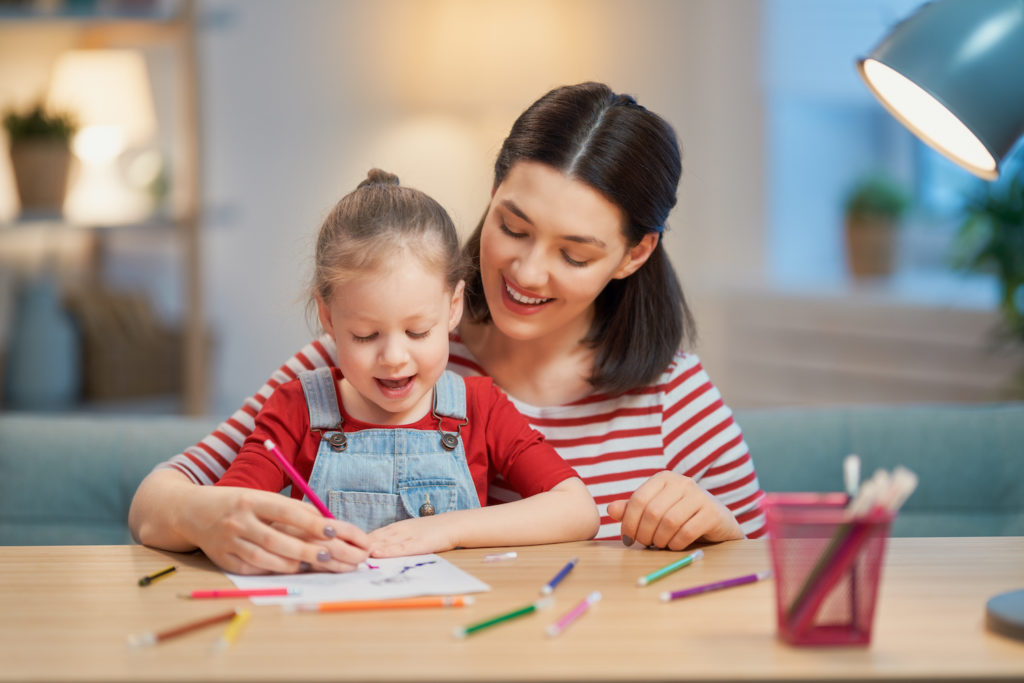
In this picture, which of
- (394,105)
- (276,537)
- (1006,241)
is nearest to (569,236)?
(276,537)

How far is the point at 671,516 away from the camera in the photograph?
126 centimetres

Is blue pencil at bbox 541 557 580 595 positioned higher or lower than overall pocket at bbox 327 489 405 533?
lower

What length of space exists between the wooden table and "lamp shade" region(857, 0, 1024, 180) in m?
0.46

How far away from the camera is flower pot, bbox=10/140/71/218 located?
3.37 metres

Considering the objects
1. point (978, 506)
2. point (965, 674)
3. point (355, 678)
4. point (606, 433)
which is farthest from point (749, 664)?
point (978, 506)

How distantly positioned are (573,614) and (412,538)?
0.91 ft

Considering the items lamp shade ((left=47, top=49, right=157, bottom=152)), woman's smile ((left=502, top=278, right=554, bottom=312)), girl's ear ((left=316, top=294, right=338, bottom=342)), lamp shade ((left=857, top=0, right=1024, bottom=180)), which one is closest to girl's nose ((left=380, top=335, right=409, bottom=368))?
girl's ear ((left=316, top=294, right=338, bottom=342))

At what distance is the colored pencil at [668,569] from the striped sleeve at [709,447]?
40 centimetres

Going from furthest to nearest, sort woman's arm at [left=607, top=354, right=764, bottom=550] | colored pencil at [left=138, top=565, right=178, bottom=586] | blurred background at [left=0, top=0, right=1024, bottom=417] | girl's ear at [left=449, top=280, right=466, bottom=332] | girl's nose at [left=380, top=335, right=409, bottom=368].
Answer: blurred background at [left=0, top=0, right=1024, bottom=417], woman's arm at [left=607, top=354, right=764, bottom=550], girl's ear at [left=449, top=280, right=466, bottom=332], girl's nose at [left=380, top=335, right=409, bottom=368], colored pencil at [left=138, top=565, right=178, bottom=586]

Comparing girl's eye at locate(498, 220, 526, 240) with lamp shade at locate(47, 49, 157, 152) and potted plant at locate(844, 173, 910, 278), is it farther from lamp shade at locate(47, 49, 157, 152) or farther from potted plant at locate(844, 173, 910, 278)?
potted plant at locate(844, 173, 910, 278)

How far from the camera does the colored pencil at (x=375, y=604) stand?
101 cm

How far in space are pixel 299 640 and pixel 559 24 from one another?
4.09 meters

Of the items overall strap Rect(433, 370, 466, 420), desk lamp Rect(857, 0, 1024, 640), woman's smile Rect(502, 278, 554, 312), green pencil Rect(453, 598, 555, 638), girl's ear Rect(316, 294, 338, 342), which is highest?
desk lamp Rect(857, 0, 1024, 640)

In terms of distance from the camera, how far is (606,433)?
1678mm
